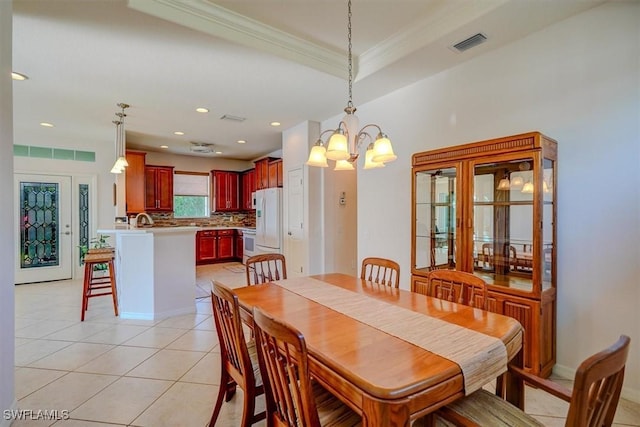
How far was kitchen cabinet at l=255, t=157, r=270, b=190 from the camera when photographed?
21.4 ft

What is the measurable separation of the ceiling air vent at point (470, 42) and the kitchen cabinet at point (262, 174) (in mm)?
4442

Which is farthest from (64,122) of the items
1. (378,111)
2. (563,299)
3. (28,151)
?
(563,299)

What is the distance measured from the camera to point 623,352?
3.05 ft

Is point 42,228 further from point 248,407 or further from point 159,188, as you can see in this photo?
point 248,407

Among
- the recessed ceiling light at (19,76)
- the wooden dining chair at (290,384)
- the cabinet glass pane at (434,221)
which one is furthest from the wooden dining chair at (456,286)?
the recessed ceiling light at (19,76)

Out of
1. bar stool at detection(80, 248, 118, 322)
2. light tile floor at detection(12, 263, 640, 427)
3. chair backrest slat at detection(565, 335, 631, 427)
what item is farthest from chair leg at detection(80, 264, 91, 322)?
chair backrest slat at detection(565, 335, 631, 427)

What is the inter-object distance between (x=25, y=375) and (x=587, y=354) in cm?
436

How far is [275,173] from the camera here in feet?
20.2

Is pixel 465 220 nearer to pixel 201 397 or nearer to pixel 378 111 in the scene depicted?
pixel 378 111

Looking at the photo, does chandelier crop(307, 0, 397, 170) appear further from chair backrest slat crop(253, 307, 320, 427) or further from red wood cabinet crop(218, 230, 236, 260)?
red wood cabinet crop(218, 230, 236, 260)

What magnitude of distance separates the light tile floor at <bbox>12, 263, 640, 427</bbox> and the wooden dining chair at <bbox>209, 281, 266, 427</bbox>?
1.41 ft

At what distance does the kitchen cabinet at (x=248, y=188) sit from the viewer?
24.8 ft

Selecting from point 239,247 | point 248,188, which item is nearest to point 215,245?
point 239,247

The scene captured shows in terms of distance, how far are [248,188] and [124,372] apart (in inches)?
225
